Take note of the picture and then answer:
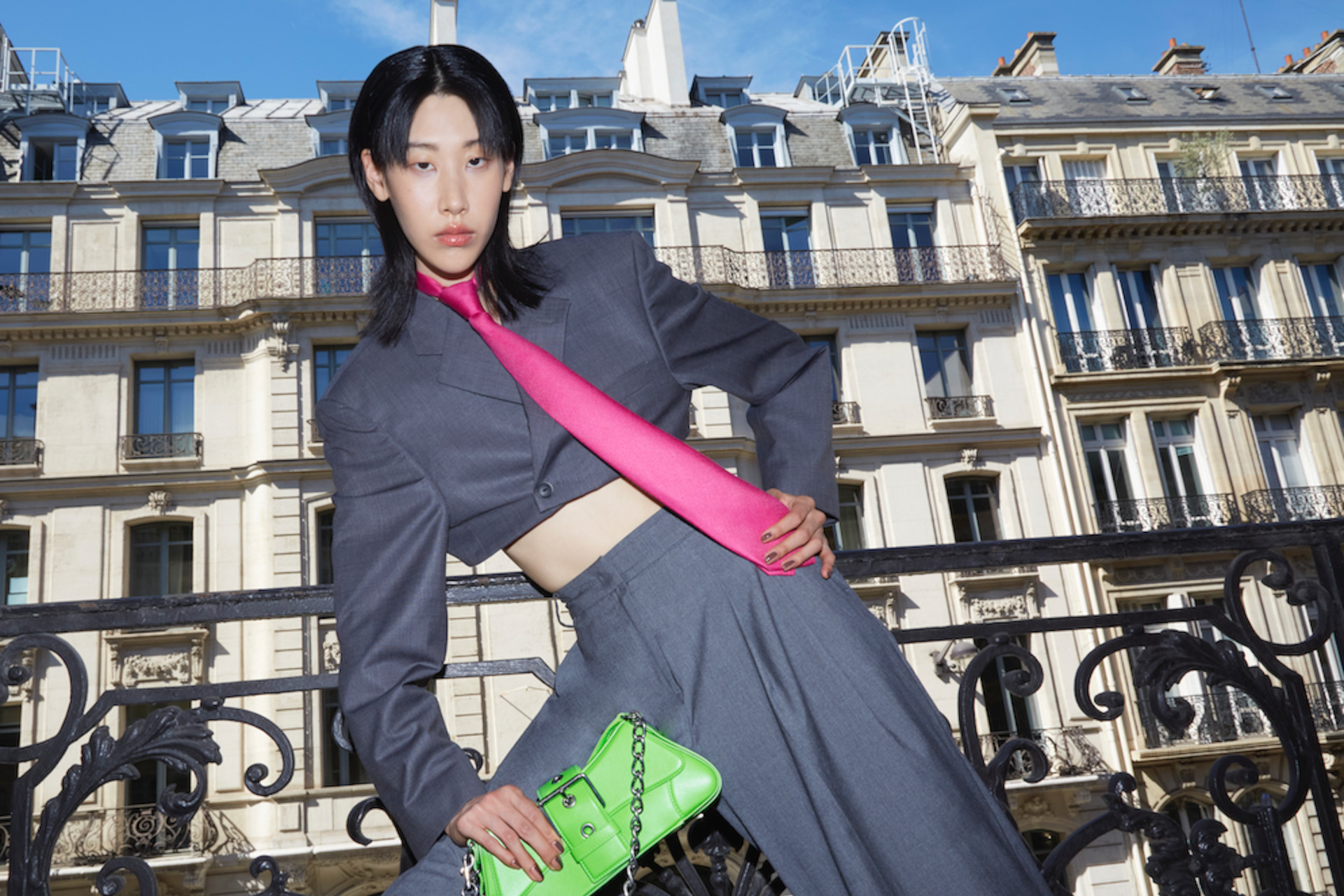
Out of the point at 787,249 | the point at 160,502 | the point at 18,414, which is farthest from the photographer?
the point at 787,249

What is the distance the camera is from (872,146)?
78.3ft

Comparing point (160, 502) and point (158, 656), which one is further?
point (160, 502)

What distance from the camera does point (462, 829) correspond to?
5.01 feet

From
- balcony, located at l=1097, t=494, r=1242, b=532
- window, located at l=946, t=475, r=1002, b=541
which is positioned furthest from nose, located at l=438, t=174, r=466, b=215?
balcony, located at l=1097, t=494, r=1242, b=532

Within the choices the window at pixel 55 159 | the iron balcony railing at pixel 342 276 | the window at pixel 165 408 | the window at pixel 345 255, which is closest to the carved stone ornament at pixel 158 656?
the window at pixel 165 408

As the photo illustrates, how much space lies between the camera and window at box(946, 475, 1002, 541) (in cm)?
2092

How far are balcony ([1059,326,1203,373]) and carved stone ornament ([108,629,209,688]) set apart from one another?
59.1ft

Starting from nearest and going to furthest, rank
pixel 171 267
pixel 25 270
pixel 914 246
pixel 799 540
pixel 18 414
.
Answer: pixel 799 540, pixel 18 414, pixel 25 270, pixel 171 267, pixel 914 246

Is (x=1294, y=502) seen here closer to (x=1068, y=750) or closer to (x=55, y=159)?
(x=1068, y=750)

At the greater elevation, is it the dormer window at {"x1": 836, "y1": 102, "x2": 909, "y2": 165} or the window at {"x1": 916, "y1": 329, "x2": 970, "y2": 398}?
the dormer window at {"x1": 836, "y1": 102, "x2": 909, "y2": 165}

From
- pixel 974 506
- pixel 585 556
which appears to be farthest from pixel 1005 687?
pixel 974 506

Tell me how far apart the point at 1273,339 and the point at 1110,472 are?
5.28 m

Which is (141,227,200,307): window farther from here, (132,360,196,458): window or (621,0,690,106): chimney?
(621,0,690,106): chimney

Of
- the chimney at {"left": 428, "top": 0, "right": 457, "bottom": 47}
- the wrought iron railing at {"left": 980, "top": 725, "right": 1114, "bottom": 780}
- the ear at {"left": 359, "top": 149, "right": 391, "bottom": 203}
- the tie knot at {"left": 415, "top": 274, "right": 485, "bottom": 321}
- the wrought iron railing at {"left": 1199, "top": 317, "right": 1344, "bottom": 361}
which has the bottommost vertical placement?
the wrought iron railing at {"left": 980, "top": 725, "right": 1114, "bottom": 780}
